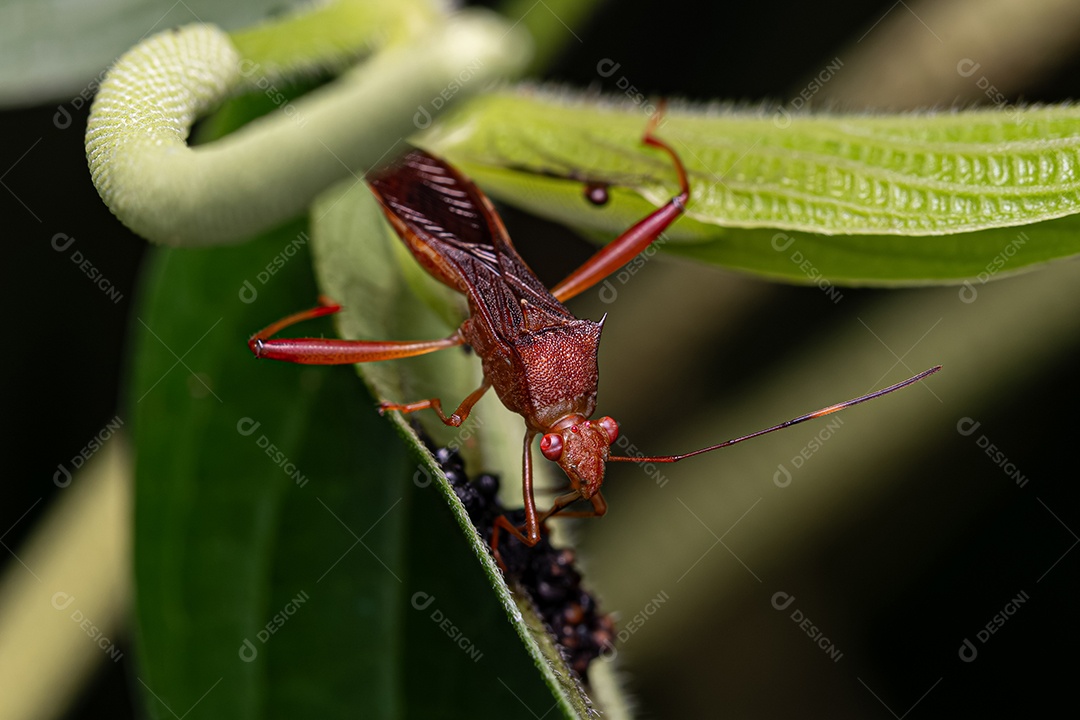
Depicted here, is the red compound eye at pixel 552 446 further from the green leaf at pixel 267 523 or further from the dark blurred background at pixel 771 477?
the dark blurred background at pixel 771 477

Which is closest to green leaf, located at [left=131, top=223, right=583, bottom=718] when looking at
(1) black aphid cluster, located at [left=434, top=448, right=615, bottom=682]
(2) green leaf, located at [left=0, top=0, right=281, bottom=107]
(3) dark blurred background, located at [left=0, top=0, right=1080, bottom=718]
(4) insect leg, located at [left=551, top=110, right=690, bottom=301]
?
(1) black aphid cluster, located at [left=434, top=448, right=615, bottom=682]

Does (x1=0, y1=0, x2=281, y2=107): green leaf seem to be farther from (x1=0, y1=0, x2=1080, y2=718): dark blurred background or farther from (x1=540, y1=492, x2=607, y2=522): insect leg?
(x1=540, y1=492, x2=607, y2=522): insect leg

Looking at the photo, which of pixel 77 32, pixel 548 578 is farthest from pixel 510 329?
pixel 77 32

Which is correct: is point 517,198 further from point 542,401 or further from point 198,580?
point 198,580

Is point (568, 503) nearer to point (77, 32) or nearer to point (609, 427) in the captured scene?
point (609, 427)

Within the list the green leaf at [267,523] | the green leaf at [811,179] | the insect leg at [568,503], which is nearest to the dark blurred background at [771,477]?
the insect leg at [568,503]
